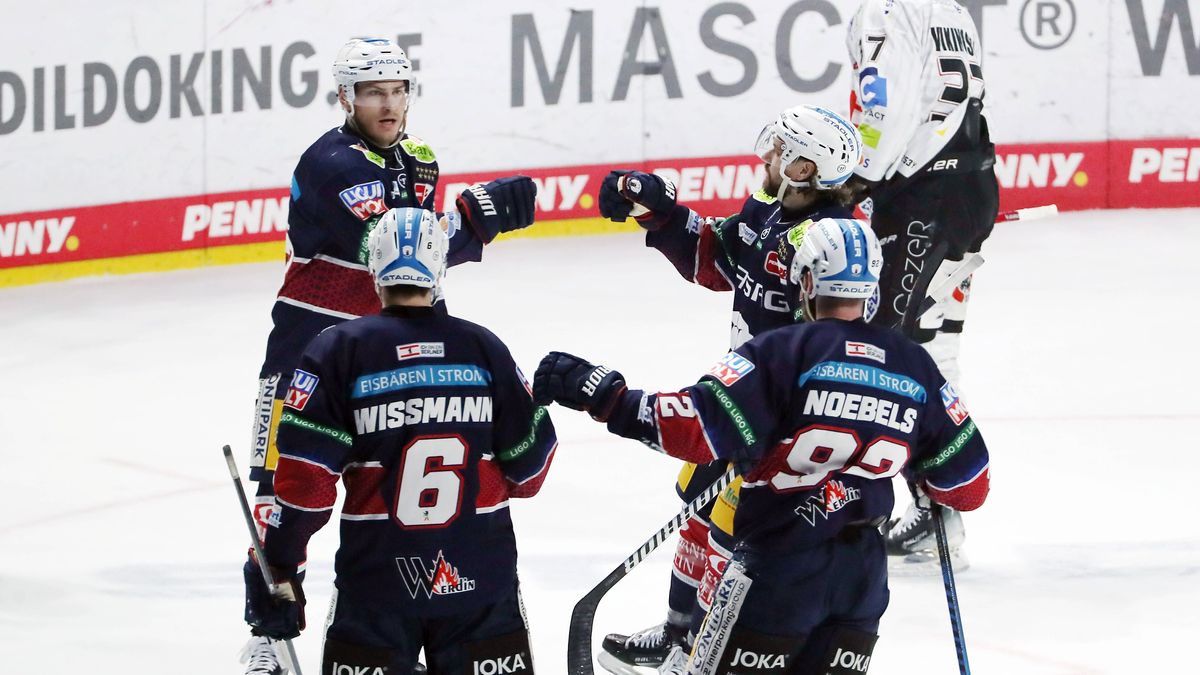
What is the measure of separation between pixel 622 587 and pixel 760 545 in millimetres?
2128

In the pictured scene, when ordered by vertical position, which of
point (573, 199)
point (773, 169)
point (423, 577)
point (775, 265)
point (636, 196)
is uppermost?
point (773, 169)

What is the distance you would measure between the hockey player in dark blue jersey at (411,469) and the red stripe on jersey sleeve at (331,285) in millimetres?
1375

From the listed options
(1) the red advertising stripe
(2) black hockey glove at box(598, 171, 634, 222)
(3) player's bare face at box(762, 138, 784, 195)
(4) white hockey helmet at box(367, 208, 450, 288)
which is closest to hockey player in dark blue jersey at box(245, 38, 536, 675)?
(2) black hockey glove at box(598, 171, 634, 222)

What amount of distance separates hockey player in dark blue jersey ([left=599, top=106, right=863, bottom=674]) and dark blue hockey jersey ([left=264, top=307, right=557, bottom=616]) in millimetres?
850

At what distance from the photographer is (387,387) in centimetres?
363

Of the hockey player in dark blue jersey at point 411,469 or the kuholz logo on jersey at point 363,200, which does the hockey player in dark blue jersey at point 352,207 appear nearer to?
the kuholz logo on jersey at point 363,200

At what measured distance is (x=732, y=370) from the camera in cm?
369

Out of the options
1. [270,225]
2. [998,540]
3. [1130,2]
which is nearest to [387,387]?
[998,540]

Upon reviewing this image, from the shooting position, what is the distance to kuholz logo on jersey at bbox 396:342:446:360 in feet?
11.9

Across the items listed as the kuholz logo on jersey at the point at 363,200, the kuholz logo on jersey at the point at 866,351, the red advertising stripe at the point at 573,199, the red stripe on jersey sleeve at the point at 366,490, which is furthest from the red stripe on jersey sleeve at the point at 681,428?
the red advertising stripe at the point at 573,199

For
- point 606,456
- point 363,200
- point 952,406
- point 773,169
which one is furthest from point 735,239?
point 606,456

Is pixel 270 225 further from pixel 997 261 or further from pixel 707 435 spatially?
pixel 707 435

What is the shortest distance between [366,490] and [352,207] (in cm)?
145

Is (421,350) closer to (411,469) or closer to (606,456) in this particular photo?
(411,469)
